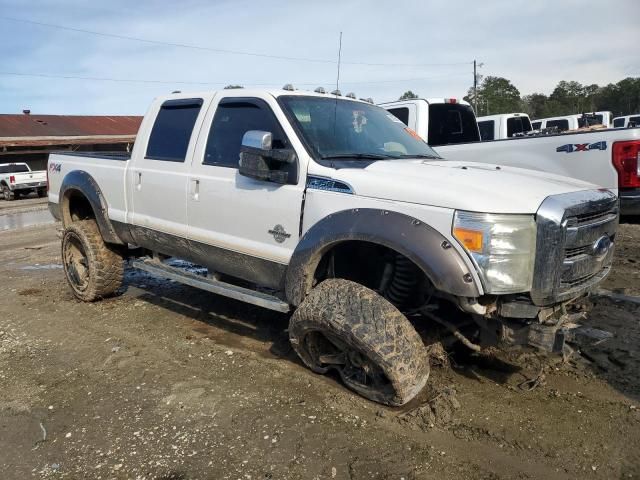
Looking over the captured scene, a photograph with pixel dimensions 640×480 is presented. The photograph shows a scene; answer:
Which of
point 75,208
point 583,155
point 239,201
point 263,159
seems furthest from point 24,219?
point 583,155

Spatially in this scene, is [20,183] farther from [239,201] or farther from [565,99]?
[565,99]

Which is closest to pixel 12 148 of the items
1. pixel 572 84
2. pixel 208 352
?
pixel 208 352

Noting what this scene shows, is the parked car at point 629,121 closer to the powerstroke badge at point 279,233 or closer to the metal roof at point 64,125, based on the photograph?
the powerstroke badge at point 279,233

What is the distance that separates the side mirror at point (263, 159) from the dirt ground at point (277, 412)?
4.78ft

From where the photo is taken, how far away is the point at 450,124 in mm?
8828

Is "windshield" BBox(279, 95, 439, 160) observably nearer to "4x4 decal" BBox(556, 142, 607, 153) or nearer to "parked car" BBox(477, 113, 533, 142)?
"4x4 decal" BBox(556, 142, 607, 153)

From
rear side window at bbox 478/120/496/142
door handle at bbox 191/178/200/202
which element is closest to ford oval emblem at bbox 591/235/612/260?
door handle at bbox 191/178/200/202

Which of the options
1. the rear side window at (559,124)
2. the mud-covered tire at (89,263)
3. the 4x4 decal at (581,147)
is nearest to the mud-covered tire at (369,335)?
the mud-covered tire at (89,263)

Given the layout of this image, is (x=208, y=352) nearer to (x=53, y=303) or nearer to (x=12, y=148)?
(x=53, y=303)

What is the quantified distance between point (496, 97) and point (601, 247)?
52380 millimetres

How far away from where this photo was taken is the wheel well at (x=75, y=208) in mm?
6210

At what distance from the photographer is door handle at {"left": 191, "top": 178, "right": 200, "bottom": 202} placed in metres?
4.55

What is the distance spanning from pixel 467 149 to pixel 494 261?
4677 mm

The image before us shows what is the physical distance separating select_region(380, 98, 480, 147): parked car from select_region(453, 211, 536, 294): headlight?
536 centimetres
